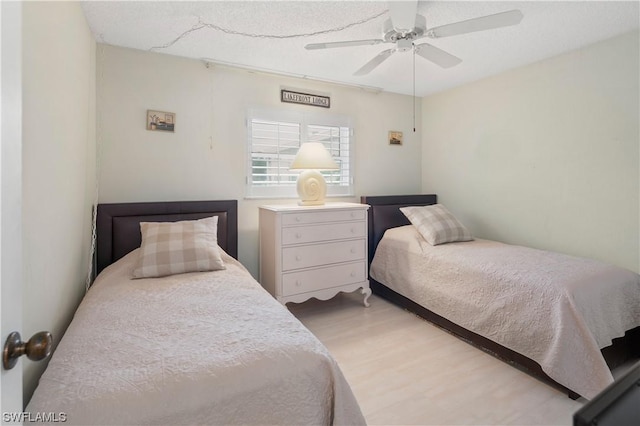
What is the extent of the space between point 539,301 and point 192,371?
1942 millimetres

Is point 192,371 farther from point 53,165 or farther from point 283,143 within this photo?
point 283,143

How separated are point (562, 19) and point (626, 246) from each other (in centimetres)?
171

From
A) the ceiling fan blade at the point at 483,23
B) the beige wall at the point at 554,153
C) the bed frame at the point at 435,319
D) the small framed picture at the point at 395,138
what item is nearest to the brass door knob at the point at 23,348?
the ceiling fan blade at the point at 483,23

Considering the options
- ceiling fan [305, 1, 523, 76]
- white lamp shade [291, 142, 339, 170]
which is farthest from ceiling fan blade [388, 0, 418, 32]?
white lamp shade [291, 142, 339, 170]

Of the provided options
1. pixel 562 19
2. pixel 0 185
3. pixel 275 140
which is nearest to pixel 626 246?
pixel 562 19

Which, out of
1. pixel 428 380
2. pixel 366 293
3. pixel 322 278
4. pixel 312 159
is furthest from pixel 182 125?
pixel 428 380

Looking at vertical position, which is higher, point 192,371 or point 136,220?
point 136,220

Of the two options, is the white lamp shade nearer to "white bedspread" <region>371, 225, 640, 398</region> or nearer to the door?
"white bedspread" <region>371, 225, 640, 398</region>

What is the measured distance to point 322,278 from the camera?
2.73 metres

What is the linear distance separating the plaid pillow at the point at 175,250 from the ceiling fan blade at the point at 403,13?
178cm

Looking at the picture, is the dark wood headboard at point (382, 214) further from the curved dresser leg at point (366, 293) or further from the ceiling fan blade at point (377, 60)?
the ceiling fan blade at point (377, 60)

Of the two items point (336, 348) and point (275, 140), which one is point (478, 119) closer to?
point (275, 140)

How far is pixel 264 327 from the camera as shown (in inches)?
49.0

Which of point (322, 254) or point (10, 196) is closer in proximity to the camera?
point (10, 196)
